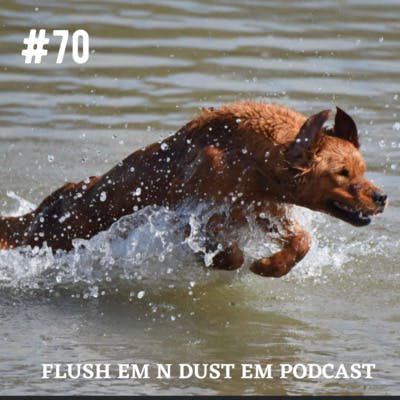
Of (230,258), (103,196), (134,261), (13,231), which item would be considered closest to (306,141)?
(230,258)

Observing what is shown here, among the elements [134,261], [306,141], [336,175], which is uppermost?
[306,141]

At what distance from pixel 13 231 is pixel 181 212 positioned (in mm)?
1262

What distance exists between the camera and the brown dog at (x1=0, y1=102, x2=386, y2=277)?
684 centimetres

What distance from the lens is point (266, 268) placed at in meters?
7.26

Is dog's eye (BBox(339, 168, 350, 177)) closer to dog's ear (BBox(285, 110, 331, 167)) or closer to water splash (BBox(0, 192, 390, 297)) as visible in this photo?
dog's ear (BBox(285, 110, 331, 167))

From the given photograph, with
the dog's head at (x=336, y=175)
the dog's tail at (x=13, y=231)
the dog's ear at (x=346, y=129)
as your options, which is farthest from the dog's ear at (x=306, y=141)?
the dog's tail at (x=13, y=231)

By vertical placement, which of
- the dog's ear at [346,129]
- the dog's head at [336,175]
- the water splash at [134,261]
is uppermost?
the dog's ear at [346,129]

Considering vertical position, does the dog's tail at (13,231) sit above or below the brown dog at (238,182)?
below

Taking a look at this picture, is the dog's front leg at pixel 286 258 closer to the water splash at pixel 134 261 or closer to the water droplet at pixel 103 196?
the water splash at pixel 134 261

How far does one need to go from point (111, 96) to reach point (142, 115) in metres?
0.69

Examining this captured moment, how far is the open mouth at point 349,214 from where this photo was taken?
22.5ft

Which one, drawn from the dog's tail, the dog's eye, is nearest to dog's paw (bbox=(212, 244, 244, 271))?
the dog's eye

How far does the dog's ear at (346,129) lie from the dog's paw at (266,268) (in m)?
0.85

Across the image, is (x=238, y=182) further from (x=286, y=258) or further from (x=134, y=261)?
(x=134, y=261)
